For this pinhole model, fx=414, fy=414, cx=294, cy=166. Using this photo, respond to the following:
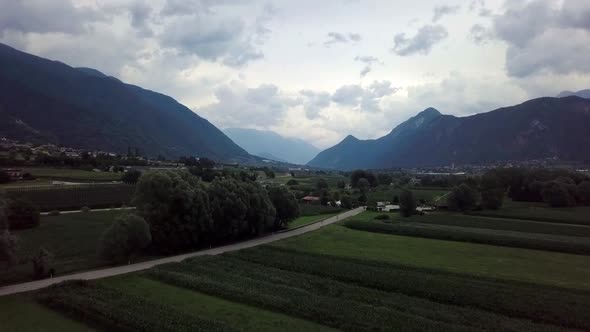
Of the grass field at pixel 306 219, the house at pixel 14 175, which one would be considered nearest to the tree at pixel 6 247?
the grass field at pixel 306 219

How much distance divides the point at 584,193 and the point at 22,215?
382ft

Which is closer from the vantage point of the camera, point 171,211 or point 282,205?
point 171,211

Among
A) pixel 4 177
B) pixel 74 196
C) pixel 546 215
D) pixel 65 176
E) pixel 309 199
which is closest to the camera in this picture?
pixel 74 196

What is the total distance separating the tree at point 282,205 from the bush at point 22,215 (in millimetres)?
32318

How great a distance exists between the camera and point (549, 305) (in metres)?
28.8

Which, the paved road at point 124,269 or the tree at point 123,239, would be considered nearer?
the paved road at point 124,269

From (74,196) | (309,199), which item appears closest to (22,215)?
(74,196)

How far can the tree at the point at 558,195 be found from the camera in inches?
3784

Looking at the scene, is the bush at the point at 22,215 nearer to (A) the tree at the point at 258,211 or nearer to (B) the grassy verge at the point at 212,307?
(A) the tree at the point at 258,211

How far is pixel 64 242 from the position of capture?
45.7 meters

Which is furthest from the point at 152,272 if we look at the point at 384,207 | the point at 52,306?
the point at 384,207

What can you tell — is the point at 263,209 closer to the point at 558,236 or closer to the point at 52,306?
the point at 52,306

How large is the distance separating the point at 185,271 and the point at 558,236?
2022 inches

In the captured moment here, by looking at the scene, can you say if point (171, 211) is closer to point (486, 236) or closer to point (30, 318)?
point (30, 318)
